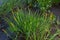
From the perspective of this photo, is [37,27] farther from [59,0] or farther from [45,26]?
[59,0]

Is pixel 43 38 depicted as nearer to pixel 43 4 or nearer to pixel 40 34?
pixel 40 34

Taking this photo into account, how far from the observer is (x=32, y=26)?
3.63 metres

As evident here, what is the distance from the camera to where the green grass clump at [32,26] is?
3592 millimetres

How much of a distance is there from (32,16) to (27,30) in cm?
29

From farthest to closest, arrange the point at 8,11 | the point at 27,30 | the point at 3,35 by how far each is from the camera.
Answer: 1. the point at 8,11
2. the point at 3,35
3. the point at 27,30

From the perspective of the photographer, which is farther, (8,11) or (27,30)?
(8,11)

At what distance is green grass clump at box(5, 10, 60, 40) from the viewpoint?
3592mm

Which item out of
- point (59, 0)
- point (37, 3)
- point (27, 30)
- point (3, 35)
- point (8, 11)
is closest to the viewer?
point (27, 30)

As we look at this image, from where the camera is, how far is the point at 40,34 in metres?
3.62

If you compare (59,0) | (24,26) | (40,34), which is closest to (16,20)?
(24,26)

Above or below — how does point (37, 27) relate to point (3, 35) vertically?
above

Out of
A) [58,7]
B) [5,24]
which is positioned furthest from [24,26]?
[58,7]

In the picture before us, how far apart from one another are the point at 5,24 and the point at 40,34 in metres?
0.84

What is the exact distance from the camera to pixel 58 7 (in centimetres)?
500
